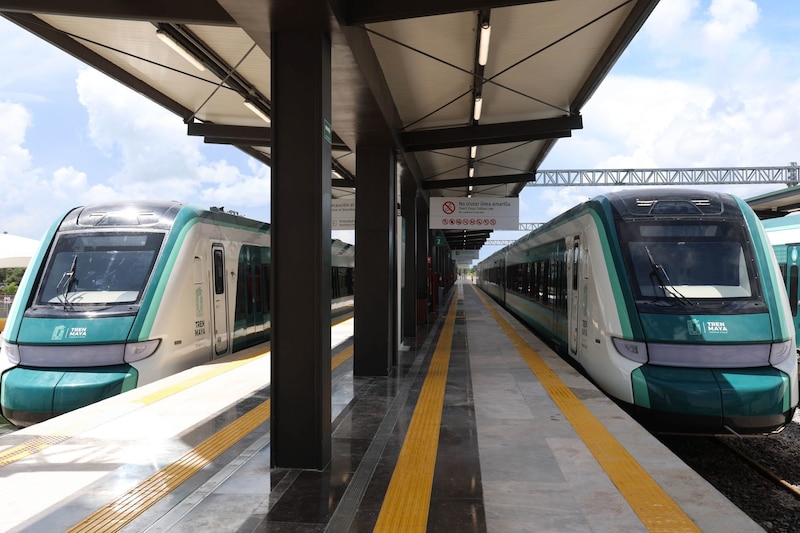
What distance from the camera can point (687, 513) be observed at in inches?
145

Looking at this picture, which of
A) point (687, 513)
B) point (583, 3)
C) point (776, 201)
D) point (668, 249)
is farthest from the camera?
point (776, 201)

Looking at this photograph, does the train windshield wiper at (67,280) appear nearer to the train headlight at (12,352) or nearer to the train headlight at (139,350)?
the train headlight at (12,352)

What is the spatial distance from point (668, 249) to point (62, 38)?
24.2ft

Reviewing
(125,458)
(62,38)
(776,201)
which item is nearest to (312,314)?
(125,458)

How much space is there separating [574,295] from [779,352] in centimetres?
293

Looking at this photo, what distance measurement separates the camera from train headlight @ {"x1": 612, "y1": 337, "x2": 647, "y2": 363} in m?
6.20

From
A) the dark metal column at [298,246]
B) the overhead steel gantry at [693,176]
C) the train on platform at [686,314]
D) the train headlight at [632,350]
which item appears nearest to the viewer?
the dark metal column at [298,246]

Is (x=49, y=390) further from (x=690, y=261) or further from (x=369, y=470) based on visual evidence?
(x=690, y=261)

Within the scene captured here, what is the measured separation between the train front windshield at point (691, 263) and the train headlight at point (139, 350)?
6.24 m

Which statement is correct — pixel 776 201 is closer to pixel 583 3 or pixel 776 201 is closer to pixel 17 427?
pixel 583 3

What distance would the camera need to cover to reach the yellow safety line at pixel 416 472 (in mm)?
3623

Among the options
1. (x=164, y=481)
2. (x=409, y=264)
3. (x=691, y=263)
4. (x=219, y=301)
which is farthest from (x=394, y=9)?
(x=409, y=264)

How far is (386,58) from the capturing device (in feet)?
21.9

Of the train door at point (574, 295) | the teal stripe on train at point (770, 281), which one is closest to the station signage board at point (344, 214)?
the train door at point (574, 295)
